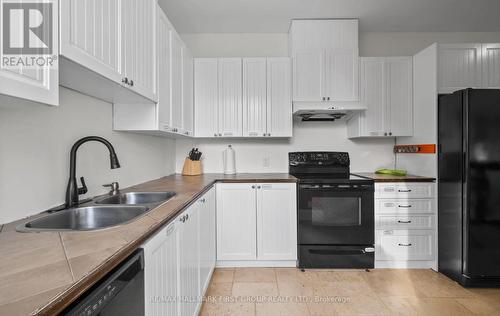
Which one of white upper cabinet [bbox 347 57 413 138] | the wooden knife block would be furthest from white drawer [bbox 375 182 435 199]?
the wooden knife block

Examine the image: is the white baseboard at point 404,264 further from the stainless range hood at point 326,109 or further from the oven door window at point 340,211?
the stainless range hood at point 326,109

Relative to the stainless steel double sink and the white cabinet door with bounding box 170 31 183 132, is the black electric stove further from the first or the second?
the stainless steel double sink

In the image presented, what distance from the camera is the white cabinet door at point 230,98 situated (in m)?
3.02

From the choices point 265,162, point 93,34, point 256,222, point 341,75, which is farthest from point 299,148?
point 93,34

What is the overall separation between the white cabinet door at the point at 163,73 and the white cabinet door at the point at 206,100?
32.7 inches

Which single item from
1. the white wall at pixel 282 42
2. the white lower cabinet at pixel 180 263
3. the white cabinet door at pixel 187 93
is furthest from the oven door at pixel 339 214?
the white wall at pixel 282 42

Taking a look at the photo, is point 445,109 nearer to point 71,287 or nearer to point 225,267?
point 225,267

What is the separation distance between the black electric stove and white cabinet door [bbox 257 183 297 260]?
0.09 m

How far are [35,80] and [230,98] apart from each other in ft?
7.55

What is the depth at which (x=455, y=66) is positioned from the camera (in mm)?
2682

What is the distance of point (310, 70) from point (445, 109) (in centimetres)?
137

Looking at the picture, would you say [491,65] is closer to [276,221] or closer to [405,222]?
[405,222]

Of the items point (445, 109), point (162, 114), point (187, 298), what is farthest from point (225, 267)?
point (445, 109)

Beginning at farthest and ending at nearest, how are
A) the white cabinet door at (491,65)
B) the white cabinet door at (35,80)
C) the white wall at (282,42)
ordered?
the white wall at (282,42)
the white cabinet door at (491,65)
the white cabinet door at (35,80)
